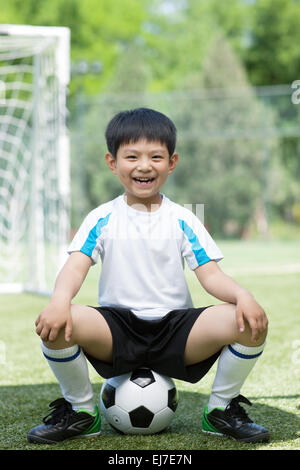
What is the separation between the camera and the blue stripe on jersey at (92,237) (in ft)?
8.46

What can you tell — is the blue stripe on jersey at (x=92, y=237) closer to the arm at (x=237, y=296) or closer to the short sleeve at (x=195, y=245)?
the short sleeve at (x=195, y=245)

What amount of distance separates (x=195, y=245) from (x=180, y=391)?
116 centimetres

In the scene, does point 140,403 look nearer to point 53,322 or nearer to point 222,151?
point 53,322

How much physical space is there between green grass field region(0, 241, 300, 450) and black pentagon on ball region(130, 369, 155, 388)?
0.67 ft

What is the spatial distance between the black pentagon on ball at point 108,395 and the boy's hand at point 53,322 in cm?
40

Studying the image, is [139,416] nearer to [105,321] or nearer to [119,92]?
[105,321]

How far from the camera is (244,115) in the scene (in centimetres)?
1825

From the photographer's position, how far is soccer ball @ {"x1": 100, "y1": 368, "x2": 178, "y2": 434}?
257cm

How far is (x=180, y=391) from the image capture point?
3.48 meters

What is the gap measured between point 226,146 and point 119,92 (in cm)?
631

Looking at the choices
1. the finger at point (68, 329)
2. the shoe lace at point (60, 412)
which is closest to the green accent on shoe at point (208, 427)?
the shoe lace at point (60, 412)

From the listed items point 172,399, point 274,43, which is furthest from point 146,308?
point 274,43

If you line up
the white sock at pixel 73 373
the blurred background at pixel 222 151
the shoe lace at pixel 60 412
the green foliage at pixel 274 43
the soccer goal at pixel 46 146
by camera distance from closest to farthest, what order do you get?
the white sock at pixel 73 373, the shoe lace at pixel 60 412, the soccer goal at pixel 46 146, the blurred background at pixel 222 151, the green foliage at pixel 274 43

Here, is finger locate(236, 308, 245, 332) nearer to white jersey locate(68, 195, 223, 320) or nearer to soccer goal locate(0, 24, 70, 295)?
white jersey locate(68, 195, 223, 320)
